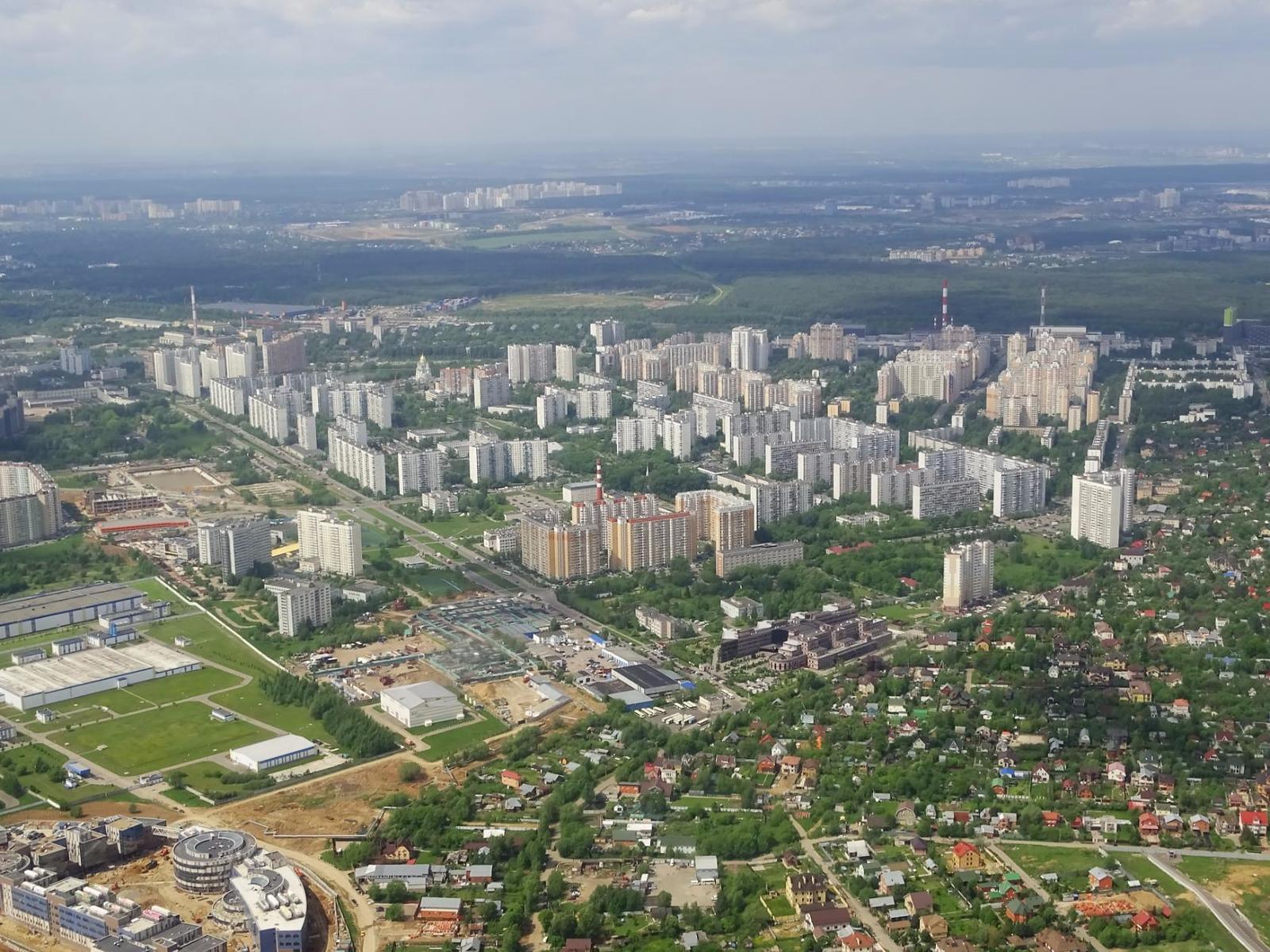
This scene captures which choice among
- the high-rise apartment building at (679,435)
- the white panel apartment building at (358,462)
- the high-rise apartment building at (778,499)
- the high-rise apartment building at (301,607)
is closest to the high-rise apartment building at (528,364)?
the high-rise apartment building at (679,435)

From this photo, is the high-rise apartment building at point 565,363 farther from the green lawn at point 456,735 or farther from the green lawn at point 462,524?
the green lawn at point 456,735

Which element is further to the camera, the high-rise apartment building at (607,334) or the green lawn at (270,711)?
the high-rise apartment building at (607,334)

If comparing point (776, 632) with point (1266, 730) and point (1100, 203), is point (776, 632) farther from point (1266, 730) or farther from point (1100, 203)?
point (1100, 203)

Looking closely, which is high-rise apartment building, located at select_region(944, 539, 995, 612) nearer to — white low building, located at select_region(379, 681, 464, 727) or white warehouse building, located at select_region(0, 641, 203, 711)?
white low building, located at select_region(379, 681, 464, 727)

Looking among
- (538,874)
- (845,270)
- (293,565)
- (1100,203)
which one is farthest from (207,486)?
(1100,203)

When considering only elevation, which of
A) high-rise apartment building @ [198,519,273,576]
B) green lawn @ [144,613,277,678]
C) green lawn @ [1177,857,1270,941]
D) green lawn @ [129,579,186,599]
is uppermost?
high-rise apartment building @ [198,519,273,576]

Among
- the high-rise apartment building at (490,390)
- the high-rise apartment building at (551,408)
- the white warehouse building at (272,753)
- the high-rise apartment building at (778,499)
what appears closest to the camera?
the white warehouse building at (272,753)

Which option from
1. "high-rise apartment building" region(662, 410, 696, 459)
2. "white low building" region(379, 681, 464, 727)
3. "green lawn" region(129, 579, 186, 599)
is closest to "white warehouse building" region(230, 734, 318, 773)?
"white low building" region(379, 681, 464, 727)
